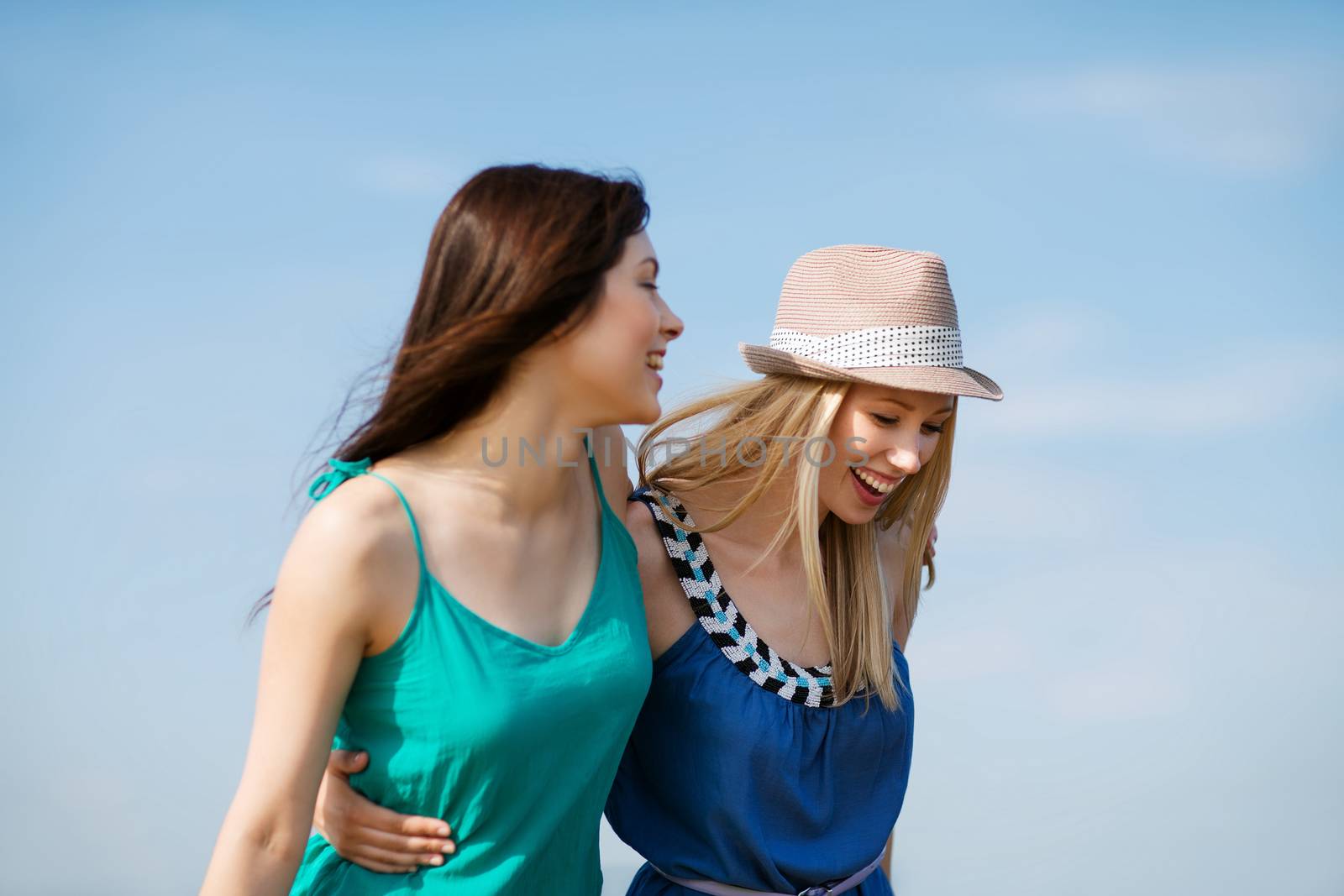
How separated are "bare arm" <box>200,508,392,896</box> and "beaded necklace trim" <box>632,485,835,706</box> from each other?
97 centimetres

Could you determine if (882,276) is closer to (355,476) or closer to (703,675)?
(703,675)

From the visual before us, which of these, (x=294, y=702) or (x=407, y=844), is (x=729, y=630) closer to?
(x=407, y=844)

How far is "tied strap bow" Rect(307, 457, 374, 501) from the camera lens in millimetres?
2193

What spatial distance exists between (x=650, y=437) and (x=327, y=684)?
Answer: 1234mm

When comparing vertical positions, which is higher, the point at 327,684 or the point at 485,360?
the point at 485,360

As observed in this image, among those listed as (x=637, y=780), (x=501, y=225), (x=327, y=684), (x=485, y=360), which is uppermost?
(x=501, y=225)

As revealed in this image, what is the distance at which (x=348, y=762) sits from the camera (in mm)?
2160

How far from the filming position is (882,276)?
299 cm

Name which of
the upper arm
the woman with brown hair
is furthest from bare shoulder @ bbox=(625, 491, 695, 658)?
the upper arm

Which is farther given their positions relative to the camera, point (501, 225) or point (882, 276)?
point (882, 276)

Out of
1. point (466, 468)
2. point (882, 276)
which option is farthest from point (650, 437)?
point (466, 468)

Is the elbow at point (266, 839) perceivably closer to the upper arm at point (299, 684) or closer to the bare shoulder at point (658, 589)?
the upper arm at point (299, 684)

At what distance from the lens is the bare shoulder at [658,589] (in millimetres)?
2785

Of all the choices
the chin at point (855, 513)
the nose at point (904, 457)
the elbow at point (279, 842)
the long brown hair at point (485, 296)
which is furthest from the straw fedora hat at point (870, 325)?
the elbow at point (279, 842)
